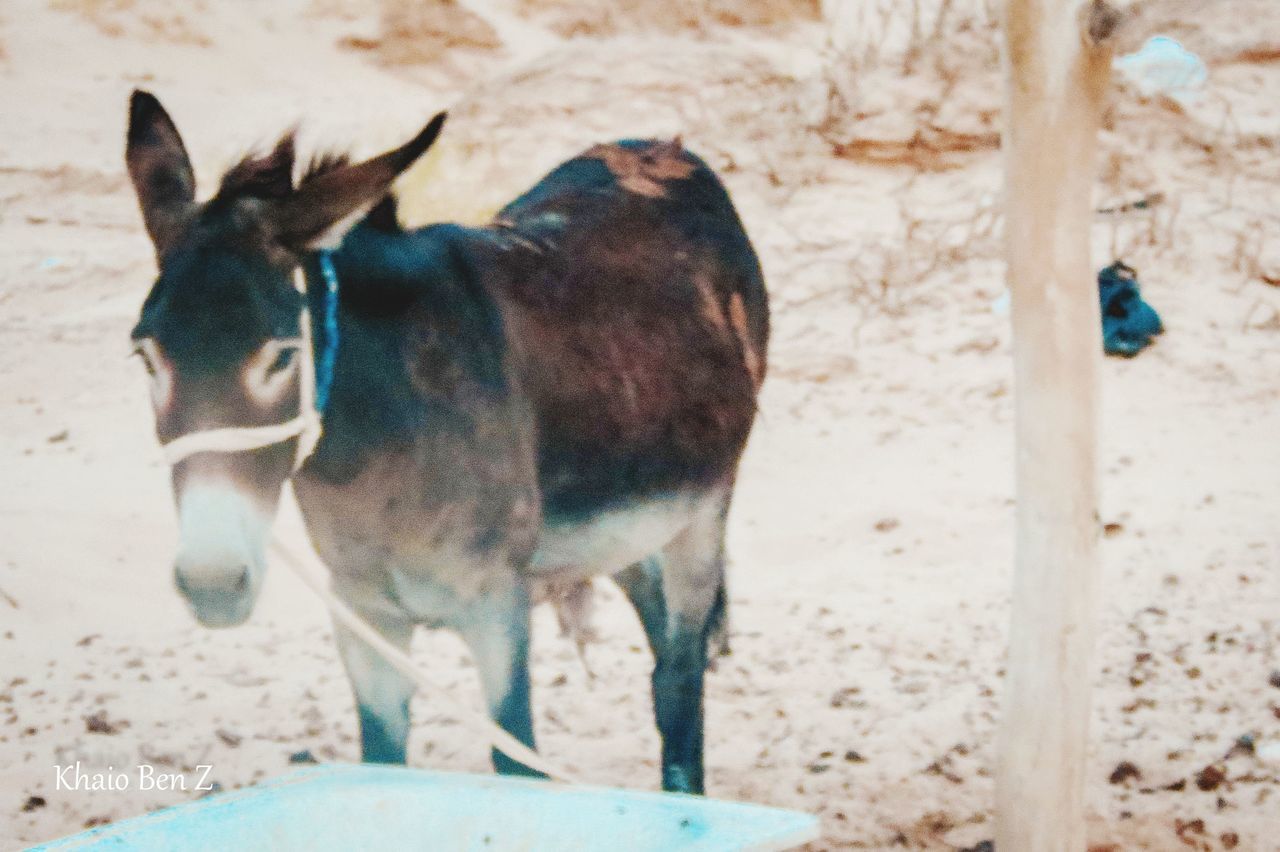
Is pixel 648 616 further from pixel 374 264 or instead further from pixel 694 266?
pixel 374 264

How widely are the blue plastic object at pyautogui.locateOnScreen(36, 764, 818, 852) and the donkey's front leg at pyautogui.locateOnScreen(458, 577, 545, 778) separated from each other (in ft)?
0.93

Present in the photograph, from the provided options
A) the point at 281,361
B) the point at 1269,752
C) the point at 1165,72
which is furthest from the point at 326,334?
the point at 1165,72

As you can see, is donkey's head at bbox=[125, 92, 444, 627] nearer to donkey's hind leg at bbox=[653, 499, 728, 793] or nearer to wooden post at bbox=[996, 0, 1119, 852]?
wooden post at bbox=[996, 0, 1119, 852]

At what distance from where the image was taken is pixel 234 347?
176 centimetres

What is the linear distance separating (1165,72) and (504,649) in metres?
5.79

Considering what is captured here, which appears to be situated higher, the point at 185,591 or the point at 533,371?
the point at 533,371

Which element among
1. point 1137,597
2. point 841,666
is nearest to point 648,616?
point 841,666

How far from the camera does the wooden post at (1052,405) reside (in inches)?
72.9

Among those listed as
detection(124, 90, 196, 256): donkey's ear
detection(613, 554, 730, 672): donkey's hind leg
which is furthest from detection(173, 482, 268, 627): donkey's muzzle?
detection(613, 554, 730, 672): donkey's hind leg

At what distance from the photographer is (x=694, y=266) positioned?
2801 mm

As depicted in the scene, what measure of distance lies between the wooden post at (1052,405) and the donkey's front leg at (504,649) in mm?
794

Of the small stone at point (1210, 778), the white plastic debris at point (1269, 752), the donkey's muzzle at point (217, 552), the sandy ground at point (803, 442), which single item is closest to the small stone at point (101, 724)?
the sandy ground at point (803, 442)

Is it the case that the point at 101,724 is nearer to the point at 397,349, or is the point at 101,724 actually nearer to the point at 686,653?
the point at 686,653

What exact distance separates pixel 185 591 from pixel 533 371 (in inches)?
28.7
